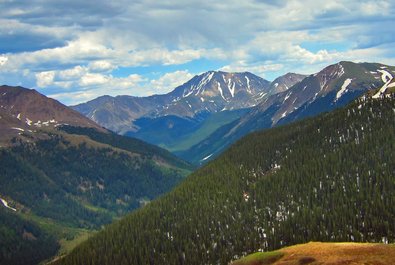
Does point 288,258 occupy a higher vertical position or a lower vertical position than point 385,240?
higher

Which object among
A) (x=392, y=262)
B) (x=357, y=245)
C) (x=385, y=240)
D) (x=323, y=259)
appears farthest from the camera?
(x=385, y=240)

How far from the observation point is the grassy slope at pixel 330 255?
106 meters

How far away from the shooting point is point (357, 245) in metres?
122

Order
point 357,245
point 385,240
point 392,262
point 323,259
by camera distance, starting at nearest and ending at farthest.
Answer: point 392,262 → point 323,259 → point 357,245 → point 385,240

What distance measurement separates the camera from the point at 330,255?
116m

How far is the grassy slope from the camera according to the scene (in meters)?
106

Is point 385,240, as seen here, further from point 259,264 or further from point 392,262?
point 392,262

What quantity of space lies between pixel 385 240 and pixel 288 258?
265 ft

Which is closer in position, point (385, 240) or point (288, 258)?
point (288, 258)

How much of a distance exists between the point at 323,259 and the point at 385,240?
8738 centimetres

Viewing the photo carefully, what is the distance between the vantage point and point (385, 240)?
18988cm

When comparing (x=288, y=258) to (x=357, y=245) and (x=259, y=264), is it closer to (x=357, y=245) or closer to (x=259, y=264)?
(x=259, y=264)

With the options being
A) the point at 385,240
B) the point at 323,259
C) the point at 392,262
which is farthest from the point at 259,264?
the point at 385,240

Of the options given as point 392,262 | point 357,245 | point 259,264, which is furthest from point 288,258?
point 392,262
